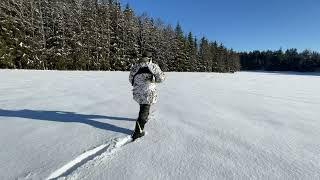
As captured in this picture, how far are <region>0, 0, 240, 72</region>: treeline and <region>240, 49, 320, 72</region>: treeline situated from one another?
7693cm

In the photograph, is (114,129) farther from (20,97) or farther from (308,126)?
(20,97)

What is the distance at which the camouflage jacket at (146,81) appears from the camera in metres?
6.46

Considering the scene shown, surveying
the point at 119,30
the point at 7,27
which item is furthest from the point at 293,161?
the point at 119,30

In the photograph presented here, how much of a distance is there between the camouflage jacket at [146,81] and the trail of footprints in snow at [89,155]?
86 centimetres

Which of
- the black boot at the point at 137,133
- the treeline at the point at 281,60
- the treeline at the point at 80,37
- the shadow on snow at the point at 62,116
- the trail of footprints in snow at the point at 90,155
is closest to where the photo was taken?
the trail of footprints in snow at the point at 90,155

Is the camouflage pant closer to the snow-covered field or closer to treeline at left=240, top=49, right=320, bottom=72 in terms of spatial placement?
the snow-covered field

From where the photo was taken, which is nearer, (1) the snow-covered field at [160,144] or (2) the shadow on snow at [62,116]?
(1) the snow-covered field at [160,144]

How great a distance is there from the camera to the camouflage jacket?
6.46m

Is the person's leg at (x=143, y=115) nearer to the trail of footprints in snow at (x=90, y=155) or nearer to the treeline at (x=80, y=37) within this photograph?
the trail of footprints in snow at (x=90, y=155)

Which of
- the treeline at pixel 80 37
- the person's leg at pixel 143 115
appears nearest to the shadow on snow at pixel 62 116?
the person's leg at pixel 143 115

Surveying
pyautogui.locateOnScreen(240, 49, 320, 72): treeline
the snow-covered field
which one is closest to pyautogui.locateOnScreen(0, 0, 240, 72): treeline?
the snow-covered field

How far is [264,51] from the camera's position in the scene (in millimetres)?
160125

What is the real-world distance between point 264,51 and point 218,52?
68462 mm

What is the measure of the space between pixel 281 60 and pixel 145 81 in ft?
482
